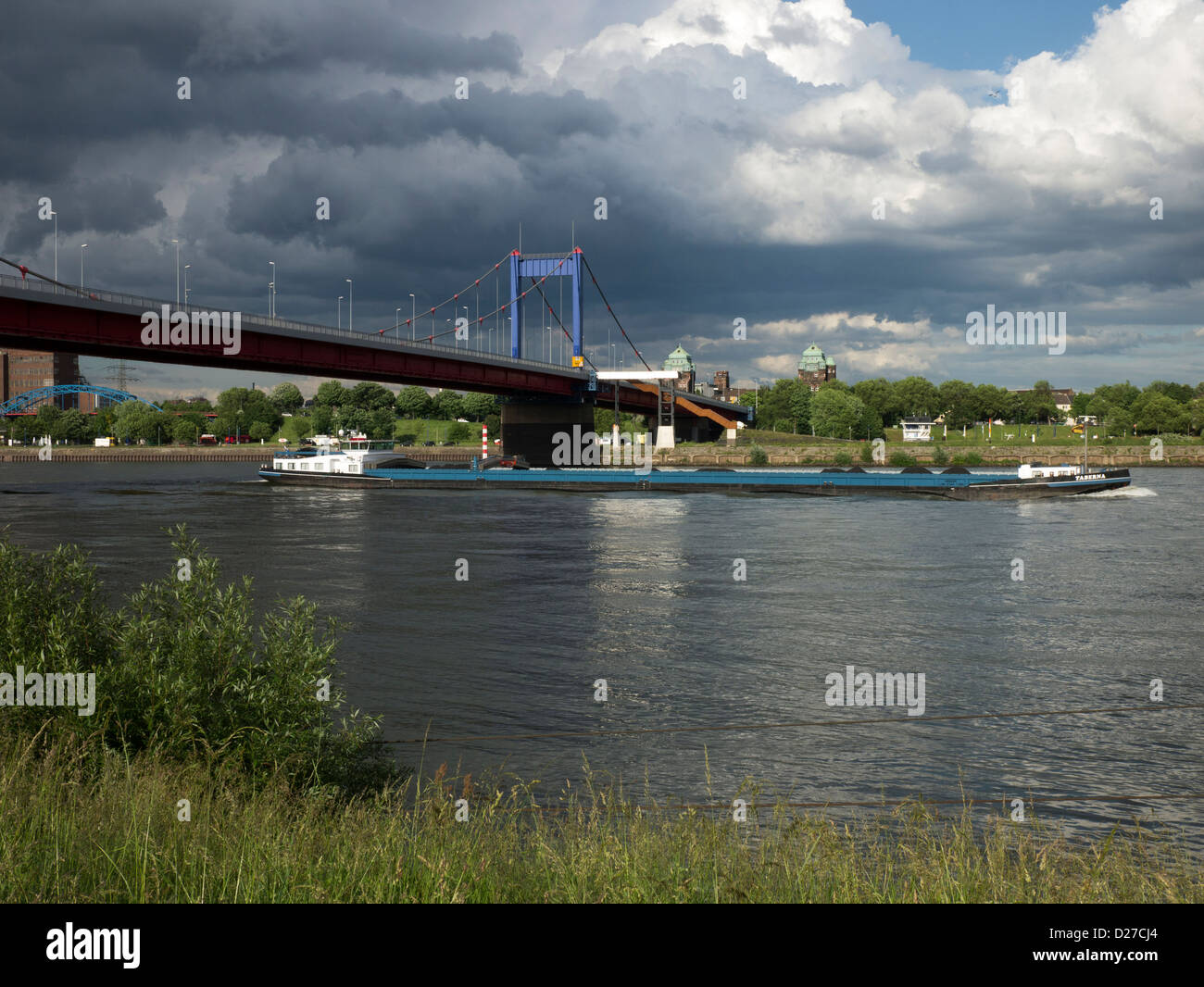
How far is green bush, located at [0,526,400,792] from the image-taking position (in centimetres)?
1113

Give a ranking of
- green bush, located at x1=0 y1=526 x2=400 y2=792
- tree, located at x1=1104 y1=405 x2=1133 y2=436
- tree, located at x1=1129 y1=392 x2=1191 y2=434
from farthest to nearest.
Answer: tree, located at x1=1104 y1=405 x2=1133 y2=436, tree, located at x1=1129 y1=392 x2=1191 y2=434, green bush, located at x1=0 y1=526 x2=400 y2=792

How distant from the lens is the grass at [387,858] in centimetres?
709

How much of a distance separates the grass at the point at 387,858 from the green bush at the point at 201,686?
426 mm

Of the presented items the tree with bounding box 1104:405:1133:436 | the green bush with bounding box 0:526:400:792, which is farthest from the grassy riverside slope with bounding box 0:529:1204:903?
the tree with bounding box 1104:405:1133:436

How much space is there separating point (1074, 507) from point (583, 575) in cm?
4559

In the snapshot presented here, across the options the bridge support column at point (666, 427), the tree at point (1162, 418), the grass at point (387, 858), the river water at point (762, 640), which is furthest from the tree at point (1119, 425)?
the grass at point (387, 858)

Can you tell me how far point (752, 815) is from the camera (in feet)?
40.8

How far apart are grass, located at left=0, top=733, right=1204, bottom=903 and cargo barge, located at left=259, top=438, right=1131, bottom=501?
238 ft

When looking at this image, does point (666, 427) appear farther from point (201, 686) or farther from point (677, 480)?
point (201, 686)

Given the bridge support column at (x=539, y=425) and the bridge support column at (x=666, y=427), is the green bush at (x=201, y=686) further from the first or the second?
the bridge support column at (x=666, y=427)

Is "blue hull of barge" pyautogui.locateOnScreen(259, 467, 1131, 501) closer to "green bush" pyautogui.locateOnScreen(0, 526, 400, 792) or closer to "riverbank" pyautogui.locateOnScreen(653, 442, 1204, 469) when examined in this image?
"riverbank" pyautogui.locateOnScreen(653, 442, 1204, 469)

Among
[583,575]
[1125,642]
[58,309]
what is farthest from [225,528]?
[1125,642]

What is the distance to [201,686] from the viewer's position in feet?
37.4

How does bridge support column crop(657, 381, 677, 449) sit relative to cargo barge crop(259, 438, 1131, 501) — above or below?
above
